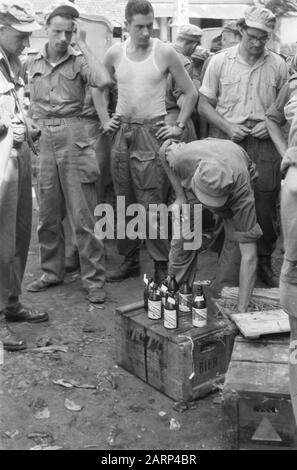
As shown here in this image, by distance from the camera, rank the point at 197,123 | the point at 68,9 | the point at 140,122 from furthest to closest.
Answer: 1. the point at 197,123
2. the point at 140,122
3. the point at 68,9

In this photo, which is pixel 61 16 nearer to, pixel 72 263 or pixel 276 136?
pixel 276 136

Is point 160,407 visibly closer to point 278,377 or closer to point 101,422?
point 101,422

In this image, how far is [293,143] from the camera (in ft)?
9.72

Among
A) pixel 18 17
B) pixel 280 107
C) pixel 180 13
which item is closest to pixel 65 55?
pixel 18 17

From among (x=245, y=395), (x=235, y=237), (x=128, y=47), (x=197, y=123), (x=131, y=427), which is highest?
(x=128, y=47)

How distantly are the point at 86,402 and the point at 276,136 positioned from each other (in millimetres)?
2859

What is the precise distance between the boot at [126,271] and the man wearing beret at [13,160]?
1330 millimetres

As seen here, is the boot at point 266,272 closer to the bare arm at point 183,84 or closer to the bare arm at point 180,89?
the bare arm at point 180,89

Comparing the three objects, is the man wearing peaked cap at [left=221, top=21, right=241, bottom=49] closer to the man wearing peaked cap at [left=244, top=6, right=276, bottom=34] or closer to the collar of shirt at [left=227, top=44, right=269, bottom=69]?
the collar of shirt at [left=227, top=44, right=269, bottom=69]

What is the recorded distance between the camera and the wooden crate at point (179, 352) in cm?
428

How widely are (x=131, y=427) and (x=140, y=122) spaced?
304 cm

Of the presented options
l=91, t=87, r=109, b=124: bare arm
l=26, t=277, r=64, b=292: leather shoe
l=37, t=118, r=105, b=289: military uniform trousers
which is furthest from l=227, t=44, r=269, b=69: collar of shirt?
l=26, t=277, r=64, b=292: leather shoe

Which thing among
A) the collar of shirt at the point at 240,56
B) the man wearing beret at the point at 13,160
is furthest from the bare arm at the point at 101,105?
the collar of shirt at the point at 240,56

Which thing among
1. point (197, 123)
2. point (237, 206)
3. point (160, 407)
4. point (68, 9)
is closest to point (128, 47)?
point (68, 9)
